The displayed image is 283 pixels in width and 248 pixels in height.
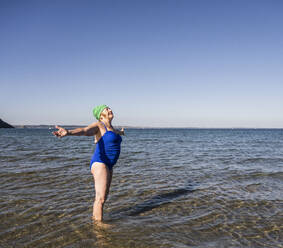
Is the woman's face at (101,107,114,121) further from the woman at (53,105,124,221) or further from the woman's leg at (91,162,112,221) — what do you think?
the woman's leg at (91,162,112,221)

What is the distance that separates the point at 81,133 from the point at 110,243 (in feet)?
7.00

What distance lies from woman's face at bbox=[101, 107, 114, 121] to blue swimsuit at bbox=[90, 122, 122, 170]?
1.15ft

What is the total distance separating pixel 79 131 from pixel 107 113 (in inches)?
37.8

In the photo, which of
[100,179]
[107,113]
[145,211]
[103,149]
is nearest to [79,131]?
[103,149]

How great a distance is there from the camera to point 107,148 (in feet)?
13.4

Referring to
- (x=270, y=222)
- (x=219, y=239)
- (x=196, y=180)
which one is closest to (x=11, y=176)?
(x=196, y=180)

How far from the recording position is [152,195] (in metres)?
6.67

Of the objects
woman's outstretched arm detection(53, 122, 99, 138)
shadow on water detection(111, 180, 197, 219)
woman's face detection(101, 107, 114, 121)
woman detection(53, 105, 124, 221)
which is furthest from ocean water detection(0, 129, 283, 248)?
woman's face detection(101, 107, 114, 121)

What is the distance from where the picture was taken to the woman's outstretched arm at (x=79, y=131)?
10.5 ft

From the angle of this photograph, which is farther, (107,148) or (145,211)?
(145,211)

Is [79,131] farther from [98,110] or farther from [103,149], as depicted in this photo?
[98,110]

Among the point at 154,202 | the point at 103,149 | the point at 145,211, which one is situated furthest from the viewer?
the point at 154,202

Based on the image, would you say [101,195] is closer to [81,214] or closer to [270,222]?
[81,214]

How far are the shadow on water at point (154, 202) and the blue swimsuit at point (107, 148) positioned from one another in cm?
180
